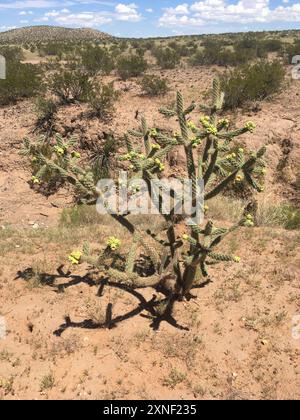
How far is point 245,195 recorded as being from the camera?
11969 millimetres

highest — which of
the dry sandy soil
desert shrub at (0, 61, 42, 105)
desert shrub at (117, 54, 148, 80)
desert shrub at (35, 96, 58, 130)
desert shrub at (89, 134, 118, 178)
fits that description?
desert shrub at (117, 54, 148, 80)

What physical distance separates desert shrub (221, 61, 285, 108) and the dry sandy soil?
7.95m

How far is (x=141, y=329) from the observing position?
18.0 feet

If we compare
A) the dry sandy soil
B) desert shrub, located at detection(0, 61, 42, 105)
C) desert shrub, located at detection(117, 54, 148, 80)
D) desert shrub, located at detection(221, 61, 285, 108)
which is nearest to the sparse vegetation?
the dry sandy soil

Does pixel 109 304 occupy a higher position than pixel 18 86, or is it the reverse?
pixel 18 86

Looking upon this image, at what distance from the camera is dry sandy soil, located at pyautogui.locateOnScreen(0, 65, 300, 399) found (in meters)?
4.69

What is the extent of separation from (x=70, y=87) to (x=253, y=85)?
6.69 meters

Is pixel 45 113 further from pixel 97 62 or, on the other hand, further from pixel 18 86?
pixel 97 62

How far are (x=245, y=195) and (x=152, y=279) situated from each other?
722 cm

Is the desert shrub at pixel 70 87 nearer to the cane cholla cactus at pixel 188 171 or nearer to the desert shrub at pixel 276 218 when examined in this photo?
the desert shrub at pixel 276 218

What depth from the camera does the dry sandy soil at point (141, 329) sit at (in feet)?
15.4

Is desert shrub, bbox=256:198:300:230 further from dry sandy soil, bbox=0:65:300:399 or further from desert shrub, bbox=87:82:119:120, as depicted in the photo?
desert shrub, bbox=87:82:119:120

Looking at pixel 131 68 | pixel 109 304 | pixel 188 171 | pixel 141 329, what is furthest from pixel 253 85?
pixel 141 329
